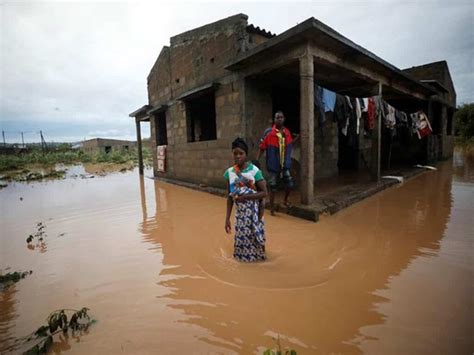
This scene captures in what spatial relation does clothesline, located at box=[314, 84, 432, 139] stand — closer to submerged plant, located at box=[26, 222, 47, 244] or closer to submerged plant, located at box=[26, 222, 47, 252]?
submerged plant, located at box=[26, 222, 47, 252]

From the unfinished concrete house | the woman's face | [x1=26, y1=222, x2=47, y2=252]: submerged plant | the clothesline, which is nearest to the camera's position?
the woman's face

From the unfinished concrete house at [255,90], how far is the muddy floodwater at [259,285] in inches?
70.8

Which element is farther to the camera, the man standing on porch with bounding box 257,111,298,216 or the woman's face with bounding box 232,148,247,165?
the man standing on porch with bounding box 257,111,298,216

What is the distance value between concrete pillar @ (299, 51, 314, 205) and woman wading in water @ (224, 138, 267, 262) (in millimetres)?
2286

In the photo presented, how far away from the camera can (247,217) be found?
2807mm

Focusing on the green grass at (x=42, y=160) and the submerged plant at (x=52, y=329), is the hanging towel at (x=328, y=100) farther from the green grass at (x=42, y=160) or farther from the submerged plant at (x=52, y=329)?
the green grass at (x=42, y=160)

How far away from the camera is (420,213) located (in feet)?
15.4

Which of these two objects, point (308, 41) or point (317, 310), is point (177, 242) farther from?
point (308, 41)

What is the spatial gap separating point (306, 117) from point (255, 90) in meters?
2.15

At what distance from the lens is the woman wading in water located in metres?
2.75

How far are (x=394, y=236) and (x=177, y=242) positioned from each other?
124 inches

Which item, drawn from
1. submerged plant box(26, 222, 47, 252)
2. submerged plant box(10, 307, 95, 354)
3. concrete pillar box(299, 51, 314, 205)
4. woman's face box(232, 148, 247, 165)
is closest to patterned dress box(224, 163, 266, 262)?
woman's face box(232, 148, 247, 165)

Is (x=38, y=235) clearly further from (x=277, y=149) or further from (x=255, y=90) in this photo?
(x=255, y=90)

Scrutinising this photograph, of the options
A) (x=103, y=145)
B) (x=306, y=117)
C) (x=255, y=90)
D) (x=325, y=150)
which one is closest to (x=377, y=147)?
(x=325, y=150)
